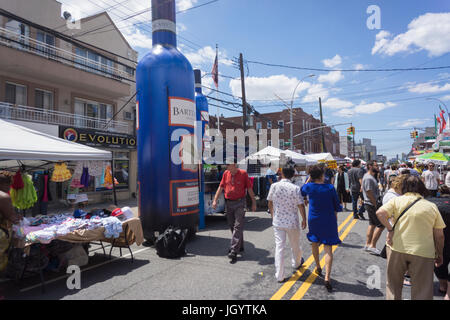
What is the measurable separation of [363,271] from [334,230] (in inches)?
48.8

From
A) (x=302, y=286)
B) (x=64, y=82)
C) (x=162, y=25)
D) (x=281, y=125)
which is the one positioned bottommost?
(x=302, y=286)

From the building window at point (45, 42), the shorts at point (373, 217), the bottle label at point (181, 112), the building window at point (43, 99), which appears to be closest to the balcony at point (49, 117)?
the building window at point (43, 99)

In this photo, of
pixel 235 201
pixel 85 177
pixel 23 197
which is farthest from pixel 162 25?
pixel 85 177

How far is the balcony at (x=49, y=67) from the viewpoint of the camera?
12.0m

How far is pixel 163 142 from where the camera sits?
647 centimetres

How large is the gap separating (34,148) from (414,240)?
19.9ft

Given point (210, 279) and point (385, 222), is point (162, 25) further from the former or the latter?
point (385, 222)

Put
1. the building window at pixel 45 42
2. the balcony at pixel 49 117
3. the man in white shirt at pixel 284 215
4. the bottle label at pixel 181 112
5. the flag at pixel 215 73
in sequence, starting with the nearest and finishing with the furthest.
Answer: the man in white shirt at pixel 284 215 → the bottle label at pixel 181 112 → the balcony at pixel 49 117 → the building window at pixel 45 42 → the flag at pixel 215 73

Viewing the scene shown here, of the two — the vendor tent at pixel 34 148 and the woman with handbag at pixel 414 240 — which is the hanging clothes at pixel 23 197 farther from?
the woman with handbag at pixel 414 240

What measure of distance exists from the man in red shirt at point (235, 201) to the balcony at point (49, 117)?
693cm

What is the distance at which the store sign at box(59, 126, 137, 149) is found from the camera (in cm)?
1325

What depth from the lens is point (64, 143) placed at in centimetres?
621

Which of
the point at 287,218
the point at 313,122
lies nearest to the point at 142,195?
the point at 287,218

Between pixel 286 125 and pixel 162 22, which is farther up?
pixel 286 125
